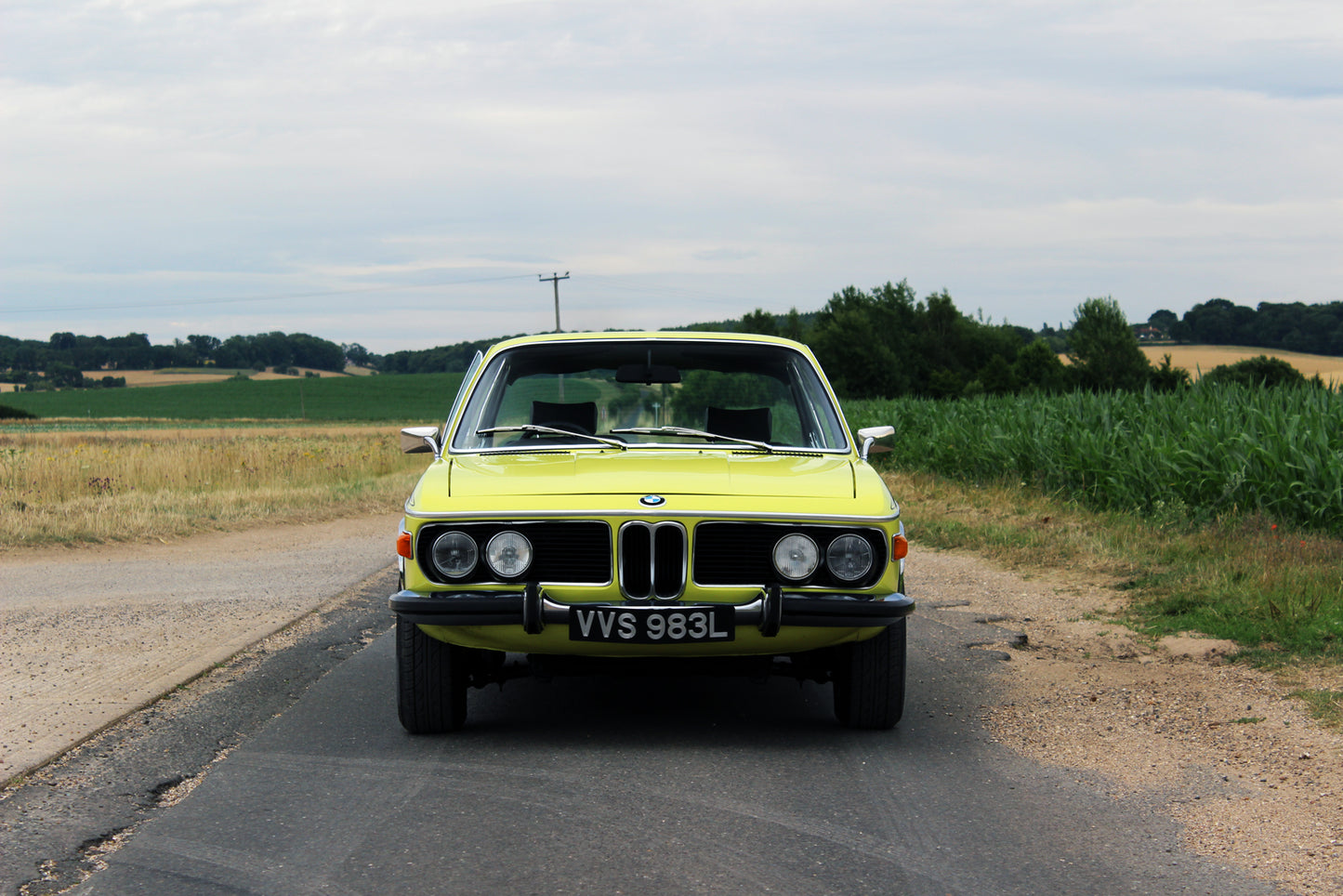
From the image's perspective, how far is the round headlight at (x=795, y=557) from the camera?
4543mm

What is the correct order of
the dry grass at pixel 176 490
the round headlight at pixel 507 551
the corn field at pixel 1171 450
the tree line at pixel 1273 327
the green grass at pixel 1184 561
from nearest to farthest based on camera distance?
the round headlight at pixel 507 551, the green grass at pixel 1184 561, the corn field at pixel 1171 450, the dry grass at pixel 176 490, the tree line at pixel 1273 327

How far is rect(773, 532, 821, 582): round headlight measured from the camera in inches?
179

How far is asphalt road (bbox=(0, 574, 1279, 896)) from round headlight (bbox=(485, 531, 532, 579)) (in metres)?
0.72

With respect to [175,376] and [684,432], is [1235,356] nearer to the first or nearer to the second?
[684,432]

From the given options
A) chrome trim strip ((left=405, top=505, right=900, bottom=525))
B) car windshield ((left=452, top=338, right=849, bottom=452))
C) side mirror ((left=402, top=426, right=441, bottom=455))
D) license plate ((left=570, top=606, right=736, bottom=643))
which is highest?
car windshield ((left=452, top=338, right=849, bottom=452))

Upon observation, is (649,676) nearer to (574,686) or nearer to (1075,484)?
(574,686)

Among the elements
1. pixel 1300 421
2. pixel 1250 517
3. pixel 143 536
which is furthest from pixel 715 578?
pixel 143 536

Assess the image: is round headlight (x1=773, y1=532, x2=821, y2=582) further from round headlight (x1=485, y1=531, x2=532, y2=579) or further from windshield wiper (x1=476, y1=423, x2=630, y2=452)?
windshield wiper (x1=476, y1=423, x2=630, y2=452)

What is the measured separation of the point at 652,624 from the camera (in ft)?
14.5

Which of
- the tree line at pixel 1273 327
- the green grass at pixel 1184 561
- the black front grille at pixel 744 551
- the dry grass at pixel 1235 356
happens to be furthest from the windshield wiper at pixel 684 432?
the tree line at pixel 1273 327

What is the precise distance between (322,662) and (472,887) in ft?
11.7

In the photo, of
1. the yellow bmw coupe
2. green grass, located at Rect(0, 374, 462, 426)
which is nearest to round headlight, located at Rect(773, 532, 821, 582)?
the yellow bmw coupe

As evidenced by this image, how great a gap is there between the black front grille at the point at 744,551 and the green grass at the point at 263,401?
3269 inches

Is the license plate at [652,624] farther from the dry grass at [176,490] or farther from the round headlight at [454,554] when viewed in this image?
the dry grass at [176,490]
